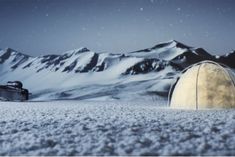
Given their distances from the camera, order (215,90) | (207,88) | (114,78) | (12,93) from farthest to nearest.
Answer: (114,78), (12,93), (207,88), (215,90)

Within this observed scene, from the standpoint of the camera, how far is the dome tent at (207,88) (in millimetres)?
23016

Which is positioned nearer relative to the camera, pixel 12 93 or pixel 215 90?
pixel 215 90

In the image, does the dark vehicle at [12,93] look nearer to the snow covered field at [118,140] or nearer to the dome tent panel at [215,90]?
the dome tent panel at [215,90]

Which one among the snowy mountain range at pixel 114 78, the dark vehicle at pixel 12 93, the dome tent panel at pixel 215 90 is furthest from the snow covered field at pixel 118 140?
the snowy mountain range at pixel 114 78

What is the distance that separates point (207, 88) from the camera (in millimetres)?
23219

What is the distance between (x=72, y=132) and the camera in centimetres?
1136

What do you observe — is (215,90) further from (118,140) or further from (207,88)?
(118,140)

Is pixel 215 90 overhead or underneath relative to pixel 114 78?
underneath

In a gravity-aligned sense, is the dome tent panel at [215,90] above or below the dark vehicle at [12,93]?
above

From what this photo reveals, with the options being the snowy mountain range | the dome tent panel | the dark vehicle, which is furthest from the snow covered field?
the snowy mountain range

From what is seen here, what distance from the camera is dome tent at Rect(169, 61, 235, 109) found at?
2302 centimetres

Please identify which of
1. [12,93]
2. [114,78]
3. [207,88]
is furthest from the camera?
[114,78]

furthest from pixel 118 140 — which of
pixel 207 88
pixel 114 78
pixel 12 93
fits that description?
pixel 114 78

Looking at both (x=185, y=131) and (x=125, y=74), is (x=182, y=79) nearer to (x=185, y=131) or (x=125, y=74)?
(x=185, y=131)
